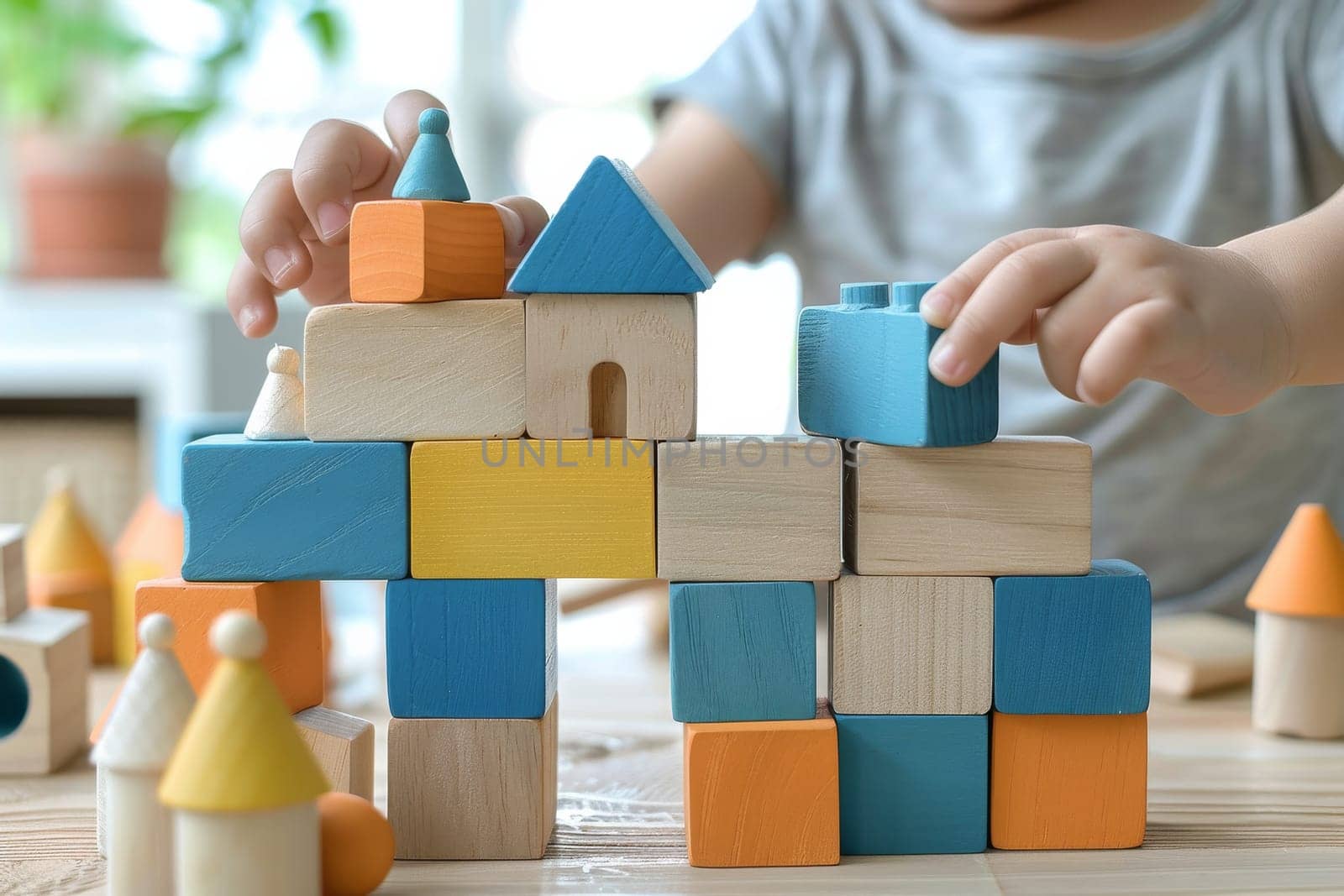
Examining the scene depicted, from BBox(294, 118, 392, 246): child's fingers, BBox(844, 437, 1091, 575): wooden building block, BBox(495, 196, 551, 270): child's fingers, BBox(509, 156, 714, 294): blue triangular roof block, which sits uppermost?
BBox(294, 118, 392, 246): child's fingers

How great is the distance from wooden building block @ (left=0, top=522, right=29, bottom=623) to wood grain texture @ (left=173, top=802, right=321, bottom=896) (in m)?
0.36

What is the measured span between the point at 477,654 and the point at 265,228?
1.06 feet

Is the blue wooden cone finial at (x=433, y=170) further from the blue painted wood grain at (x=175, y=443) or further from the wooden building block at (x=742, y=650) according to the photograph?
the blue painted wood grain at (x=175, y=443)

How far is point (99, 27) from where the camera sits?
1739 millimetres

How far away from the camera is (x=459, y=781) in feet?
1.98

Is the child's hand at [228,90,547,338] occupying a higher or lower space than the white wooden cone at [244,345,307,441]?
higher

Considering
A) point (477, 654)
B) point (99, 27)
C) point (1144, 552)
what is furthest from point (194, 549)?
point (99, 27)

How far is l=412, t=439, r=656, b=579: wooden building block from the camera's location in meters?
0.60

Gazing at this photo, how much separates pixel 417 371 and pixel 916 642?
281 mm

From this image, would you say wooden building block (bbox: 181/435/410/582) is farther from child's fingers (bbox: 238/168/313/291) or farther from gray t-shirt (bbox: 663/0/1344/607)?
gray t-shirt (bbox: 663/0/1344/607)

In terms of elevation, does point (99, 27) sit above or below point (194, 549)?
above

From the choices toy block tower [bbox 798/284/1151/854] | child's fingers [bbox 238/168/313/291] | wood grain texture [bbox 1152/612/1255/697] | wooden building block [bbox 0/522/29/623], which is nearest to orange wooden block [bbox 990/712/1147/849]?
toy block tower [bbox 798/284/1151/854]

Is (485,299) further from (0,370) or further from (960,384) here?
(0,370)

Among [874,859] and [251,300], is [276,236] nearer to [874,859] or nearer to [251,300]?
[251,300]
